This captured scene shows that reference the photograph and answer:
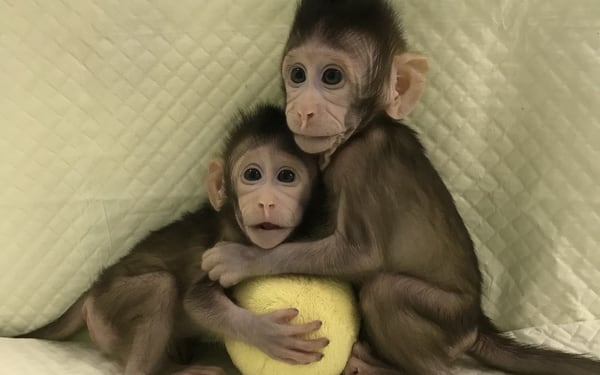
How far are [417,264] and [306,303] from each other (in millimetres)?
268

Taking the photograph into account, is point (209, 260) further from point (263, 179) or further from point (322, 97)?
point (322, 97)

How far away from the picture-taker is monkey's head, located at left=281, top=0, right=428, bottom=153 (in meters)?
1.68

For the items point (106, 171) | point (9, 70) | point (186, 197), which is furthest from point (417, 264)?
point (9, 70)

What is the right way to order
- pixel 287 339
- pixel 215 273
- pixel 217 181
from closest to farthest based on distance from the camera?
pixel 287 339, pixel 215 273, pixel 217 181

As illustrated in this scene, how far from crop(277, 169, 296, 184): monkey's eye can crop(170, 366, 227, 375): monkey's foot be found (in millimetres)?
466

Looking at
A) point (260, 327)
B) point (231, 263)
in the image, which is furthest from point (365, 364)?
point (231, 263)

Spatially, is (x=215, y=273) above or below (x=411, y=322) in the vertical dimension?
below

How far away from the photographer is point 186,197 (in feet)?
6.70

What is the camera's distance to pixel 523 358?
5.98 ft

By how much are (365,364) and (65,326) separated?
782 millimetres

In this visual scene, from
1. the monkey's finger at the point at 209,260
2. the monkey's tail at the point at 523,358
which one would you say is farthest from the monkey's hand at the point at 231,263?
the monkey's tail at the point at 523,358

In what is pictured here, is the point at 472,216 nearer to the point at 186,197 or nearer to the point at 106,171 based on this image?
the point at 186,197

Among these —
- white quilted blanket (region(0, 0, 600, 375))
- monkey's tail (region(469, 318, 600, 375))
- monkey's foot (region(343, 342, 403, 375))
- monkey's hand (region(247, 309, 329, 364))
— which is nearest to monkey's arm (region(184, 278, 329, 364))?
monkey's hand (region(247, 309, 329, 364))

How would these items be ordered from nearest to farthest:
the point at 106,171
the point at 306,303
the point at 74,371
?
the point at 306,303
the point at 74,371
the point at 106,171
